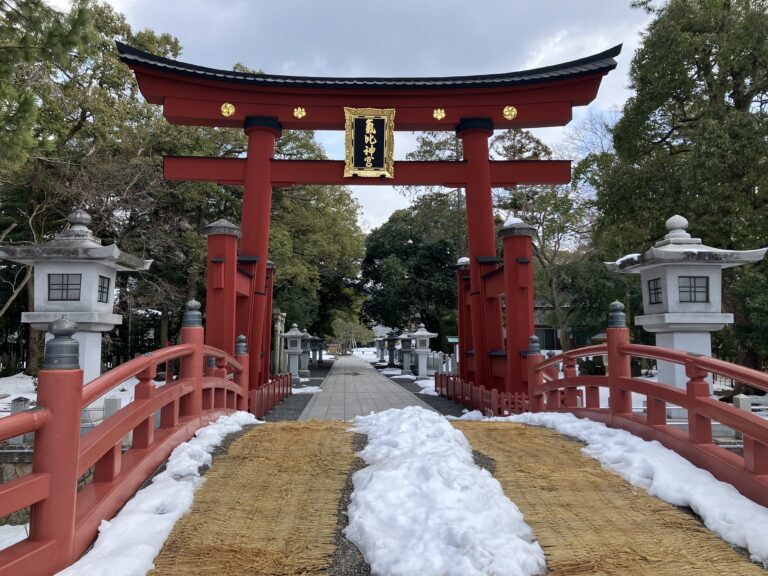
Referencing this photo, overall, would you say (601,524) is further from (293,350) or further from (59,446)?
(293,350)

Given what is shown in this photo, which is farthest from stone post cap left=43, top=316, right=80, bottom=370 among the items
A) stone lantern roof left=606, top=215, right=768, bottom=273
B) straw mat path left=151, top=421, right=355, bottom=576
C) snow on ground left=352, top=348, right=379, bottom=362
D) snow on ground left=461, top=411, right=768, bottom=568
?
snow on ground left=352, top=348, right=379, bottom=362

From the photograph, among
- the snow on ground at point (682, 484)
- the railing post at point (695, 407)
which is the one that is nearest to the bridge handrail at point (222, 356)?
the snow on ground at point (682, 484)

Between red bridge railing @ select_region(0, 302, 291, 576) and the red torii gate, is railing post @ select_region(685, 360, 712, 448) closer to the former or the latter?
red bridge railing @ select_region(0, 302, 291, 576)

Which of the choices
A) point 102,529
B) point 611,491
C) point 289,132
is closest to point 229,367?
point 102,529

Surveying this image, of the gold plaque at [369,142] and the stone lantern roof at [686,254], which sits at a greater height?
the gold plaque at [369,142]

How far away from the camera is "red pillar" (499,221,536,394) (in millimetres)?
8797

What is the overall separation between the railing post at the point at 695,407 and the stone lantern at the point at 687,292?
368 cm

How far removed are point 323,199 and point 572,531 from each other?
21544 mm

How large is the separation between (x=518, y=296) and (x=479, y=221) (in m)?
2.63

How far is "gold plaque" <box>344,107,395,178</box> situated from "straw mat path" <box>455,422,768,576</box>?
24.3ft

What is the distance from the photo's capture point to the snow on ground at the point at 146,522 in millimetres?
2533

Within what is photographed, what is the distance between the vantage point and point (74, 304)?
838cm

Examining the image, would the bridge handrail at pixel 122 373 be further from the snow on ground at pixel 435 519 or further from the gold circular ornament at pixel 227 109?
the gold circular ornament at pixel 227 109

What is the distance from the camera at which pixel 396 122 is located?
1101 centimetres
